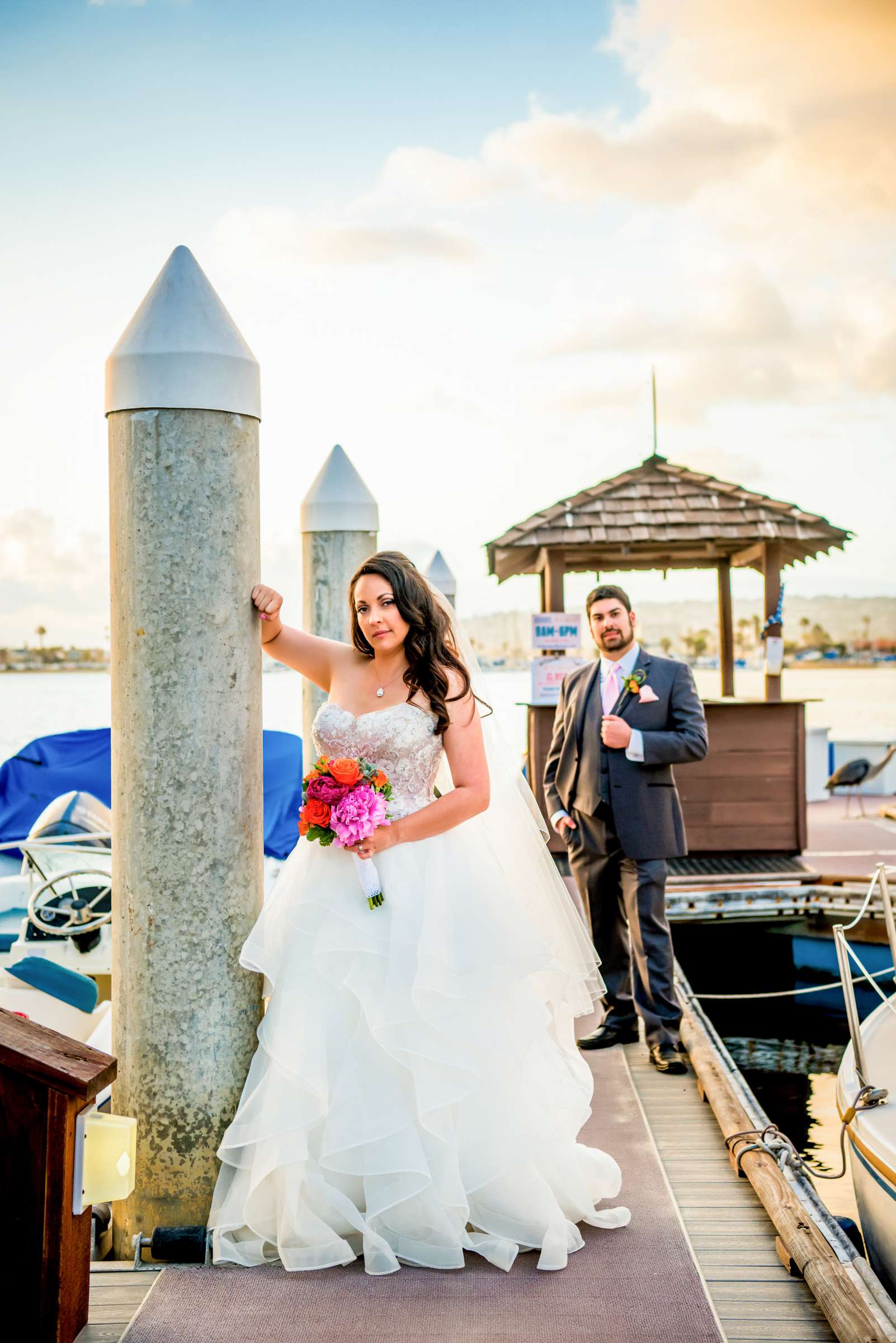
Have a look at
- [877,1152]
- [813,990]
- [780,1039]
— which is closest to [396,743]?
[877,1152]

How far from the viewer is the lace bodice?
338cm

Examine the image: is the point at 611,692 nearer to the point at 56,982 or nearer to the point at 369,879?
the point at 369,879

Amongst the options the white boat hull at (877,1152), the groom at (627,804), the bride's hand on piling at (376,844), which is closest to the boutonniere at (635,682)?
the groom at (627,804)

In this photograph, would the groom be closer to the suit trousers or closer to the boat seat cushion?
the suit trousers

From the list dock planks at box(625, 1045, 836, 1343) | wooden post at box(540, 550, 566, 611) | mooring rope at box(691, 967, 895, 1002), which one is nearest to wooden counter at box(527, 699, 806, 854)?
wooden post at box(540, 550, 566, 611)

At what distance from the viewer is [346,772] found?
317 cm

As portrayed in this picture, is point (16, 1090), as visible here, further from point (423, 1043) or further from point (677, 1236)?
point (677, 1236)

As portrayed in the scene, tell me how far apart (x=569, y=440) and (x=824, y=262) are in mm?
29762

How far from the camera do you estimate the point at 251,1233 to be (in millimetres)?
2984

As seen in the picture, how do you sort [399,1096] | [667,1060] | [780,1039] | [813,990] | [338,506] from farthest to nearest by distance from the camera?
1. [780,1039]
2. [338,506]
3. [813,990]
4. [667,1060]
5. [399,1096]

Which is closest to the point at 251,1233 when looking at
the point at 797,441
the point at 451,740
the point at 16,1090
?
the point at 16,1090

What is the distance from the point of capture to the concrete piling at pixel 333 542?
253 inches

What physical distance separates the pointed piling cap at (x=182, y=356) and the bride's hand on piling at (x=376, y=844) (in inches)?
53.0

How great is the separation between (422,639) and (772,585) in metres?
7.77
